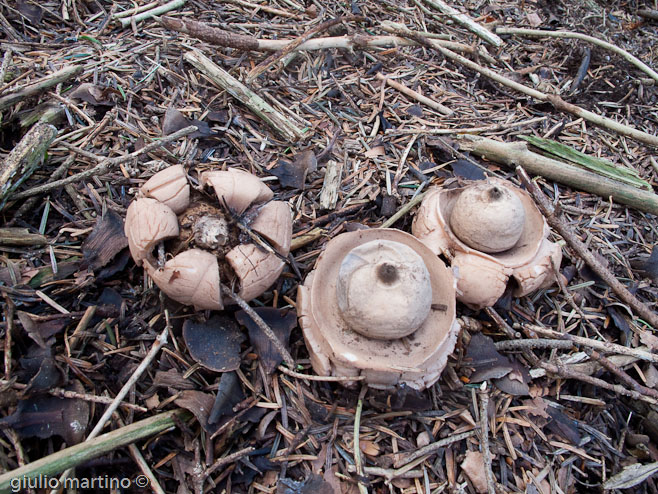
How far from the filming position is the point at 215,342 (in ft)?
6.44

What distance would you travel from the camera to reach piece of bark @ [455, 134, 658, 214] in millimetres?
2869

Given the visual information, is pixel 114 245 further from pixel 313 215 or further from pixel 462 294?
pixel 462 294

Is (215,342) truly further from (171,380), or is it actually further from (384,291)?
(384,291)

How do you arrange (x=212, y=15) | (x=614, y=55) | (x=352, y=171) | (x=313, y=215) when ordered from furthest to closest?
(x=614, y=55) → (x=212, y=15) → (x=352, y=171) → (x=313, y=215)

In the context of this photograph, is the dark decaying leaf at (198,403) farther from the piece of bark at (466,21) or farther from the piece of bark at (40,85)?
the piece of bark at (466,21)

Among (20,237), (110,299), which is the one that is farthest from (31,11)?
(110,299)

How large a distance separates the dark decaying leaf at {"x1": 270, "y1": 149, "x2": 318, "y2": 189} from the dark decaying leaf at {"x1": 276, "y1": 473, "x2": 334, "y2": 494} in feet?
4.85

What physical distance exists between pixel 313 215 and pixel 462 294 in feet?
2.95

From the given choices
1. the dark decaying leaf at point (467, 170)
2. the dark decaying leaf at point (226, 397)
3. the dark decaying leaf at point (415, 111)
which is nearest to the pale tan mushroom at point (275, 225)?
the dark decaying leaf at point (226, 397)

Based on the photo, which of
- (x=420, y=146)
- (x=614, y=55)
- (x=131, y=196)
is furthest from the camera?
(x=614, y=55)

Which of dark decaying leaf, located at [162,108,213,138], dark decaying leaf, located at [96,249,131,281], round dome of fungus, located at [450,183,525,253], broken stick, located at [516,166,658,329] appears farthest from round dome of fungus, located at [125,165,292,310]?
broken stick, located at [516,166,658,329]

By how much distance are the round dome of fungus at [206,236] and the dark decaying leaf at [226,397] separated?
0.32 metres

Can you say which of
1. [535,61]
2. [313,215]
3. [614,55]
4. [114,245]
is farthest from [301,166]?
[614,55]

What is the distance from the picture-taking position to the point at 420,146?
9.48ft
